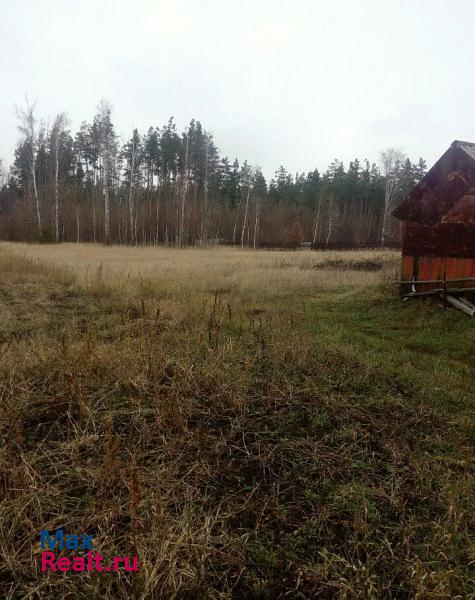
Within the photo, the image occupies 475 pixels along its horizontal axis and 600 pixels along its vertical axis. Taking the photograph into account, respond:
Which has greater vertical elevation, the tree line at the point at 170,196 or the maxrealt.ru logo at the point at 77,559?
the tree line at the point at 170,196

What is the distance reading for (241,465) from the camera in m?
2.84

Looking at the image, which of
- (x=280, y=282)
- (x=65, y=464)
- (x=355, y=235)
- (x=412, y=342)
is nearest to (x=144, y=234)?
(x=280, y=282)

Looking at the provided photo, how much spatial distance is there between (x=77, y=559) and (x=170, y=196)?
41.7 metres

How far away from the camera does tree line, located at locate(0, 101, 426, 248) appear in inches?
1395

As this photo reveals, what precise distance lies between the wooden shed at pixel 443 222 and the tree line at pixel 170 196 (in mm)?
24688

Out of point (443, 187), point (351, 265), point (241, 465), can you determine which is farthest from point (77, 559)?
point (351, 265)

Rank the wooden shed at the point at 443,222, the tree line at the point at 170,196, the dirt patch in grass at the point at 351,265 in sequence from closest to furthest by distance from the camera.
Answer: the wooden shed at the point at 443,222, the dirt patch in grass at the point at 351,265, the tree line at the point at 170,196

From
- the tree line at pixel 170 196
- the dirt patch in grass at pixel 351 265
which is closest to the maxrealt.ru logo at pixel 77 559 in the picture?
the dirt patch in grass at pixel 351 265

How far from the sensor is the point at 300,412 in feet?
12.0

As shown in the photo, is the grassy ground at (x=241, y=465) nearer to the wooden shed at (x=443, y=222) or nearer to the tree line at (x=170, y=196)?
the wooden shed at (x=443, y=222)

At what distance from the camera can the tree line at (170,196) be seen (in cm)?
3544

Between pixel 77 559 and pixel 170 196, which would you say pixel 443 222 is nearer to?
pixel 77 559

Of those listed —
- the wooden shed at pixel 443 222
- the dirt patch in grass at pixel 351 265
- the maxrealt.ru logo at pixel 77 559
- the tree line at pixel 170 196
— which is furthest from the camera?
the tree line at pixel 170 196


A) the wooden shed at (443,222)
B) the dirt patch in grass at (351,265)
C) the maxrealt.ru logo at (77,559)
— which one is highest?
the wooden shed at (443,222)
